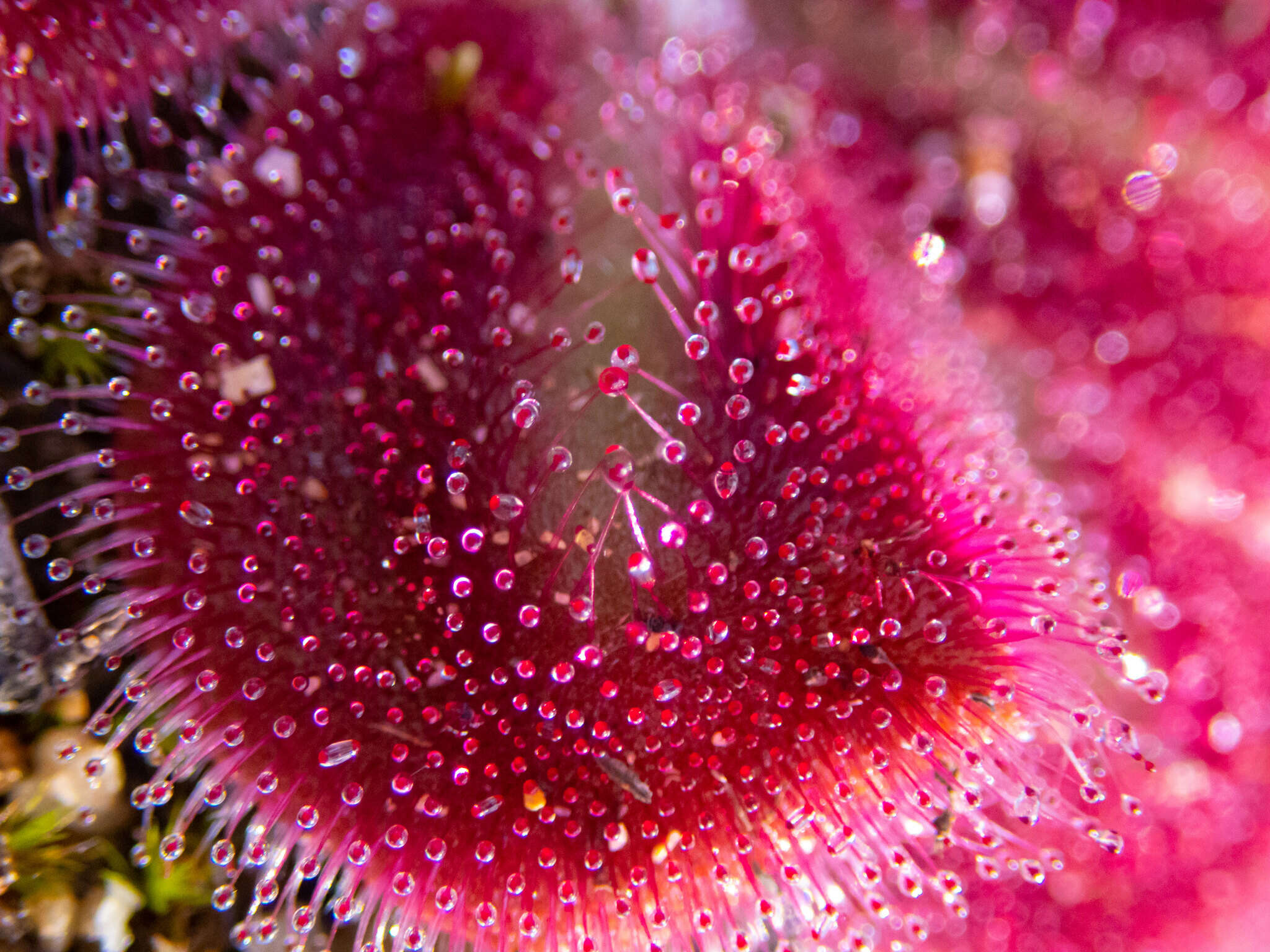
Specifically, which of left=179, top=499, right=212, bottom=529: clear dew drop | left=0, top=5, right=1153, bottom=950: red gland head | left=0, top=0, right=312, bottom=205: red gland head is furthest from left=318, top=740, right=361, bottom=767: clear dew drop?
left=0, top=0, right=312, bottom=205: red gland head

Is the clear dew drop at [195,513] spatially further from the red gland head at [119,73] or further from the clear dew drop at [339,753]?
the red gland head at [119,73]

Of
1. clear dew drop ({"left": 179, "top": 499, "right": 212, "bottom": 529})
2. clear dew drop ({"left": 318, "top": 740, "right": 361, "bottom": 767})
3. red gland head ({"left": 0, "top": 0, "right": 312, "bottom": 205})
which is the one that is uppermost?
red gland head ({"left": 0, "top": 0, "right": 312, "bottom": 205})

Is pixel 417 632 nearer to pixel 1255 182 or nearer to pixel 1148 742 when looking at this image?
pixel 1148 742

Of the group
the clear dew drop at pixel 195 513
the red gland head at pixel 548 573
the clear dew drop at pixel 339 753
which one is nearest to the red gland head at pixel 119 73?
the red gland head at pixel 548 573

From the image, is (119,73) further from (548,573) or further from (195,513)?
(548,573)

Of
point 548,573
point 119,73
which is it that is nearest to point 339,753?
point 548,573

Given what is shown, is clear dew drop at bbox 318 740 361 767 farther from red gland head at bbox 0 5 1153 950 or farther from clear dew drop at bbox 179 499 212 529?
clear dew drop at bbox 179 499 212 529

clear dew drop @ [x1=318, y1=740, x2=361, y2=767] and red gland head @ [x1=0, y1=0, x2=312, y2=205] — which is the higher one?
red gland head @ [x1=0, y1=0, x2=312, y2=205]

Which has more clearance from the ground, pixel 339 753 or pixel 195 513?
pixel 195 513

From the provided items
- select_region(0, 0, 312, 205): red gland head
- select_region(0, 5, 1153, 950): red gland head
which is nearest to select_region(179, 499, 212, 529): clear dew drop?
select_region(0, 5, 1153, 950): red gland head
